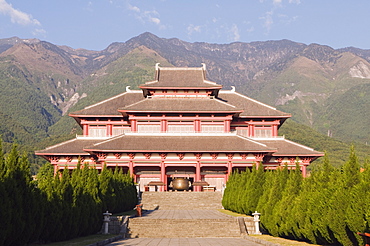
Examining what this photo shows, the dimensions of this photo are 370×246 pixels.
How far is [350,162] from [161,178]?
29.6 m

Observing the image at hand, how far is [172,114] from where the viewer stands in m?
48.6

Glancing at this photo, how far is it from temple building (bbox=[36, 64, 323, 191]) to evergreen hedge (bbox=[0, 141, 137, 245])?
60.9 ft

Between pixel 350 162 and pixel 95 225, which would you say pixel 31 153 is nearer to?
pixel 95 225

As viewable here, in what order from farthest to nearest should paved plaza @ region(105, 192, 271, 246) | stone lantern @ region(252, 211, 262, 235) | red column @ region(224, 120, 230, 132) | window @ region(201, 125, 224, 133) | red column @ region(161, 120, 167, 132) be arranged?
window @ region(201, 125, 224, 133)
red column @ region(161, 120, 167, 132)
red column @ region(224, 120, 230, 132)
stone lantern @ region(252, 211, 262, 235)
paved plaza @ region(105, 192, 271, 246)

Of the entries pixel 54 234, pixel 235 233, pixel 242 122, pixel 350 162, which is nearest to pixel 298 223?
pixel 350 162

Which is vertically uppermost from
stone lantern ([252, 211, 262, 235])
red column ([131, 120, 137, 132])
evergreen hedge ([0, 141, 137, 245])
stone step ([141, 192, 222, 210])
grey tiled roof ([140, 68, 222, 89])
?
grey tiled roof ([140, 68, 222, 89])

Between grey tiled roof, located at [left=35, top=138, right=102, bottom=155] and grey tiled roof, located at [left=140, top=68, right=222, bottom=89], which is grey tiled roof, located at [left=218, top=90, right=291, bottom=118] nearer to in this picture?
grey tiled roof, located at [left=140, top=68, right=222, bottom=89]

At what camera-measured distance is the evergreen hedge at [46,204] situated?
52.4ft

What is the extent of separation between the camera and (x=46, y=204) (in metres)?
18.6

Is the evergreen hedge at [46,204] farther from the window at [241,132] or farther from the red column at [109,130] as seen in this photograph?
the window at [241,132]

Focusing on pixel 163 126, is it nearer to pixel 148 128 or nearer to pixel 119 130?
pixel 148 128

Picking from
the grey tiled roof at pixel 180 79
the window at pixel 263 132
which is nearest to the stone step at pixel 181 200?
the window at pixel 263 132

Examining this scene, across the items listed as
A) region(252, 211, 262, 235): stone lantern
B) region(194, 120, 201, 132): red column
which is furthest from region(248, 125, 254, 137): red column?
region(252, 211, 262, 235): stone lantern

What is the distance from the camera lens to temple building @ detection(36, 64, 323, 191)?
1788 inches
